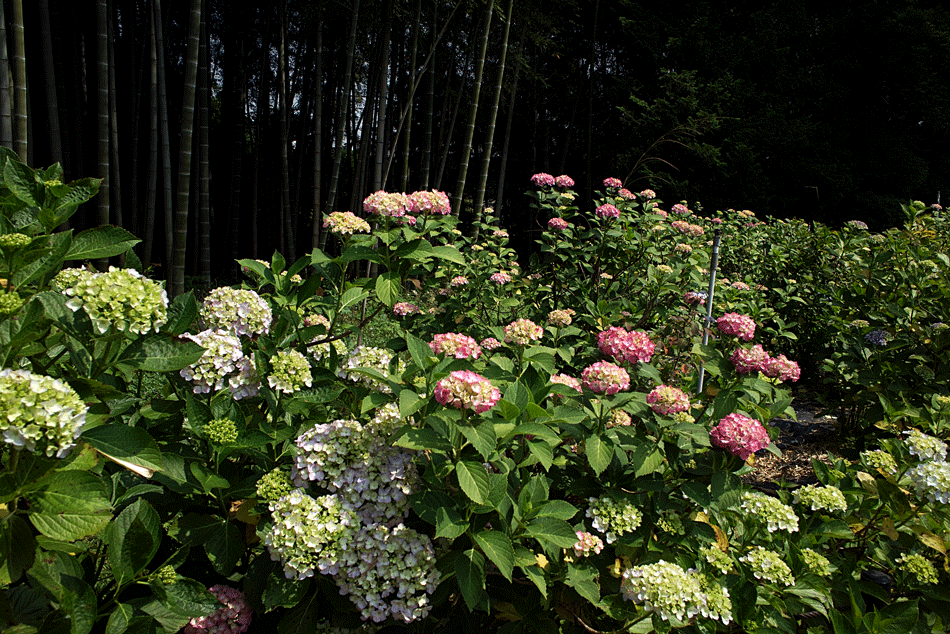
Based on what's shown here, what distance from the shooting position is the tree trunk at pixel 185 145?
98.7 inches

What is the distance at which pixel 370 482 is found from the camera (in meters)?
0.85

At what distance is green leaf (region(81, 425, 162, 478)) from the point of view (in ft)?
2.14

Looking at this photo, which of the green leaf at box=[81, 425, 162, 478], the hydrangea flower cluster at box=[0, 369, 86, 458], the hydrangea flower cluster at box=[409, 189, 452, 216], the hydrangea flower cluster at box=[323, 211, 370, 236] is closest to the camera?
the hydrangea flower cluster at box=[0, 369, 86, 458]

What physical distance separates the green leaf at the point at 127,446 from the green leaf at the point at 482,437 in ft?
1.26

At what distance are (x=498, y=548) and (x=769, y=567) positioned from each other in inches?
19.1

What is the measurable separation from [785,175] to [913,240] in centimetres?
672

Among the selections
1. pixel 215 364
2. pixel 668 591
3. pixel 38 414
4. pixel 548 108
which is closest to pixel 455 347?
pixel 215 364

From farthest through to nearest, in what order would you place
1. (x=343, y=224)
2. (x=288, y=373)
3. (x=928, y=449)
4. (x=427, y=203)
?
(x=427, y=203), (x=343, y=224), (x=928, y=449), (x=288, y=373)

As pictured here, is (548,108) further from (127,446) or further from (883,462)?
(127,446)

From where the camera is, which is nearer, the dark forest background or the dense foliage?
the dense foliage

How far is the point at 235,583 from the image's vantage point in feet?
3.09

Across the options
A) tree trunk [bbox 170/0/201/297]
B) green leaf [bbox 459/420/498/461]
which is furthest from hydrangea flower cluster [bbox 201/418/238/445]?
tree trunk [bbox 170/0/201/297]

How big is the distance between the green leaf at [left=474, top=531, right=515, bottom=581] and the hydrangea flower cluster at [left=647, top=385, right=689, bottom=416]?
0.41 metres

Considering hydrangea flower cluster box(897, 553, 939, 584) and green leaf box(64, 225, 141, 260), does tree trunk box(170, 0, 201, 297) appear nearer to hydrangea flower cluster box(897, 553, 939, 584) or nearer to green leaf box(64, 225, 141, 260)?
green leaf box(64, 225, 141, 260)
